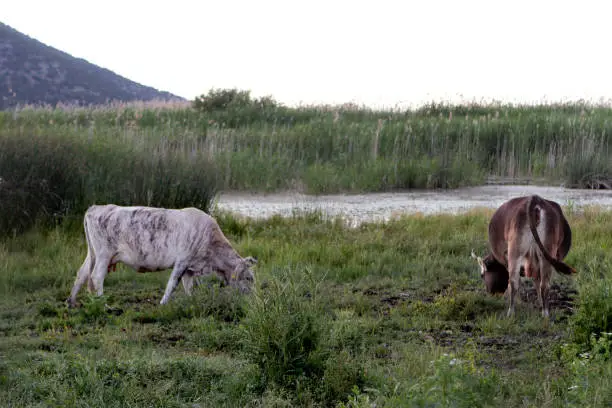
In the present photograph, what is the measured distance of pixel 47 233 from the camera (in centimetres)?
1152

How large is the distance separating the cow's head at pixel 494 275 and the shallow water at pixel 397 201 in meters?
5.57

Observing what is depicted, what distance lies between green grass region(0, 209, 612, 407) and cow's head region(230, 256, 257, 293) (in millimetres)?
233

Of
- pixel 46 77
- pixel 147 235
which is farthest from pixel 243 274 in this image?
pixel 46 77

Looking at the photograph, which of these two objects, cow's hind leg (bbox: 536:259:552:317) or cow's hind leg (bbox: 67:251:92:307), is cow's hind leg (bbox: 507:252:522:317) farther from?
cow's hind leg (bbox: 67:251:92:307)

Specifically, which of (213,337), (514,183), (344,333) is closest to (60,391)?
(213,337)

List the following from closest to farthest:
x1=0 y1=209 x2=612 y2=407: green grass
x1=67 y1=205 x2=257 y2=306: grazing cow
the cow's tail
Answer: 1. x1=0 y1=209 x2=612 y2=407: green grass
2. the cow's tail
3. x1=67 y1=205 x2=257 y2=306: grazing cow

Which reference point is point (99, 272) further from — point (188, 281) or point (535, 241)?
point (535, 241)

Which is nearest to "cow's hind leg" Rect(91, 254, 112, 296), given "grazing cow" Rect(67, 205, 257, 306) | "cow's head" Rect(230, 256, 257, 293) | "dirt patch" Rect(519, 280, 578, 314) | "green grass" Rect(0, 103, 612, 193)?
"grazing cow" Rect(67, 205, 257, 306)

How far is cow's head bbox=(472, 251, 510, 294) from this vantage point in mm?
8500

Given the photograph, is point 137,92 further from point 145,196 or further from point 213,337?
point 213,337

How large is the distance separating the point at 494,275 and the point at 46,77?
50.7 meters

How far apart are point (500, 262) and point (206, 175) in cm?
625

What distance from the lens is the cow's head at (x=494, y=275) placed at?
8500 millimetres

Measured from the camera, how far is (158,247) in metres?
8.30
